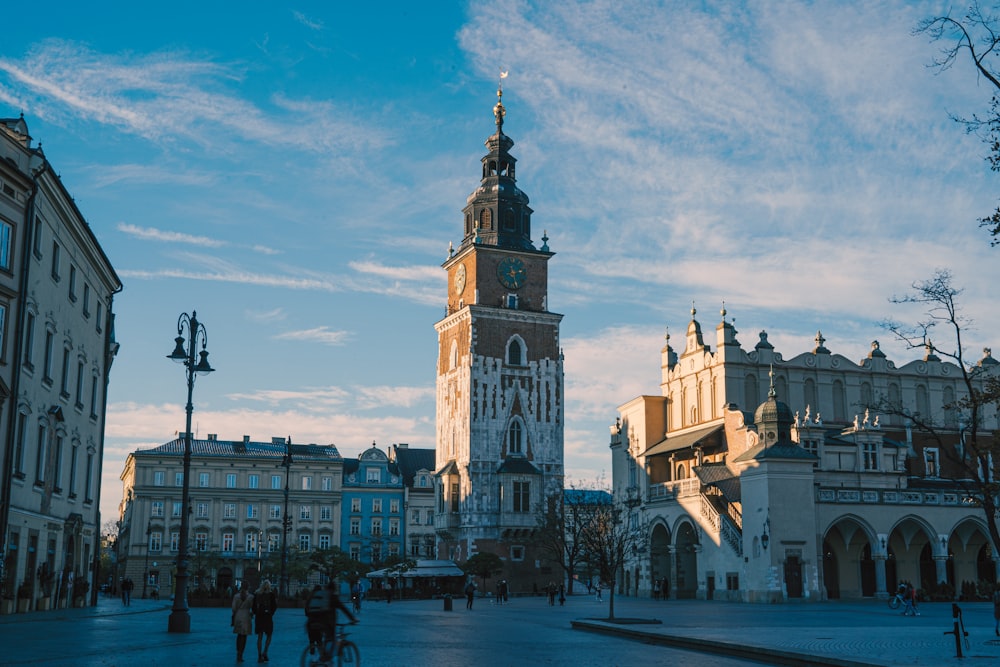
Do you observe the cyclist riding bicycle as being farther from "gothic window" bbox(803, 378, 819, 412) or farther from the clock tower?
the clock tower

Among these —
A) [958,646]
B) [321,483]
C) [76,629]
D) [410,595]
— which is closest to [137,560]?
[321,483]

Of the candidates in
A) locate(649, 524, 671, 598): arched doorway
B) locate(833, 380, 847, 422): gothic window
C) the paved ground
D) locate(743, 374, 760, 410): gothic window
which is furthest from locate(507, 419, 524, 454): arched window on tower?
the paved ground

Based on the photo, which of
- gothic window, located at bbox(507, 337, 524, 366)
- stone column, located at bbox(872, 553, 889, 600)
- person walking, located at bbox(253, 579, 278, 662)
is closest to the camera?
person walking, located at bbox(253, 579, 278, 662)

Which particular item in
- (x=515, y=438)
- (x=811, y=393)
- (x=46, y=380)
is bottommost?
(x=46, y=380)

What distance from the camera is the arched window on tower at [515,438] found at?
92.9 metres

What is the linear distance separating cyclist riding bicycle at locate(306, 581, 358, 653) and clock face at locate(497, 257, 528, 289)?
258 ft

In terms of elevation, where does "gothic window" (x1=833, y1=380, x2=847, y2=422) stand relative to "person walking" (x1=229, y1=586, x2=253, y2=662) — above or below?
above

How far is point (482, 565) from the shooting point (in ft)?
277

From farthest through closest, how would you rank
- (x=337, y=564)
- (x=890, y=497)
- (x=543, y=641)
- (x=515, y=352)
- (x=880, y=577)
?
Answer: (x=515, y=352) < (x=337, y=564) < (x=890, y=497) < (x=880, y=577) < (x=543, y=641)

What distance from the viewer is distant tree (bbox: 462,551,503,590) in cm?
8431

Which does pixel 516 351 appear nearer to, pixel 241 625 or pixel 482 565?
pixel 482 565

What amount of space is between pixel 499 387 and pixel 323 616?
247ft

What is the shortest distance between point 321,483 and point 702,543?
5507 cm

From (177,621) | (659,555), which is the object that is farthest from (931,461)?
(177,621)
